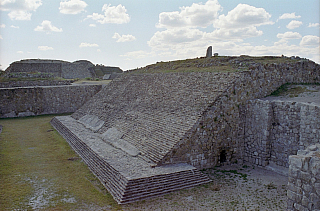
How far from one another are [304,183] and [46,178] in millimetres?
8708

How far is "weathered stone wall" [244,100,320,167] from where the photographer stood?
388 inches

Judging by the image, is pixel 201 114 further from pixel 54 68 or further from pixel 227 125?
pixel 54 68

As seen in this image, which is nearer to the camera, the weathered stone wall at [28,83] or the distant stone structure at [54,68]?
the weathered stone wall at [28,83]

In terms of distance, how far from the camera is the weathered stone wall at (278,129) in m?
9.84

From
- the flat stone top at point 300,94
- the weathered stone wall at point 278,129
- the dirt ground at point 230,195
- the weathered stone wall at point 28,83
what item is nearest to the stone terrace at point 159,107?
the weathered stone wall at point 278,129

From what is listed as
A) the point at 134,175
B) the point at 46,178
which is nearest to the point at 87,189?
the point at 134,175

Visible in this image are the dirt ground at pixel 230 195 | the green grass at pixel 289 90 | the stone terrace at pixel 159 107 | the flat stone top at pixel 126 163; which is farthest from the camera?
the green grass at pixel 289 90

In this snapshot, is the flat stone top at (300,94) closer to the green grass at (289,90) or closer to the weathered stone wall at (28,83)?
the green grass at (289,90)

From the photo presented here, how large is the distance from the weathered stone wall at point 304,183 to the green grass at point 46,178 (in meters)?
4.85

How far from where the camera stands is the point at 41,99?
2514 centimetres

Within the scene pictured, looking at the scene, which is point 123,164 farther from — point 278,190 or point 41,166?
point 278,190

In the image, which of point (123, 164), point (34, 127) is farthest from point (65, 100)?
point (123, 164)

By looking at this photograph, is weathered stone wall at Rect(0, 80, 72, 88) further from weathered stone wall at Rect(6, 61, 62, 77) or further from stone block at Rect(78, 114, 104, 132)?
stone block at Rect(78, 114, 104, 132)

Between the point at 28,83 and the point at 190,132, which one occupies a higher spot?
the point at 28,83
